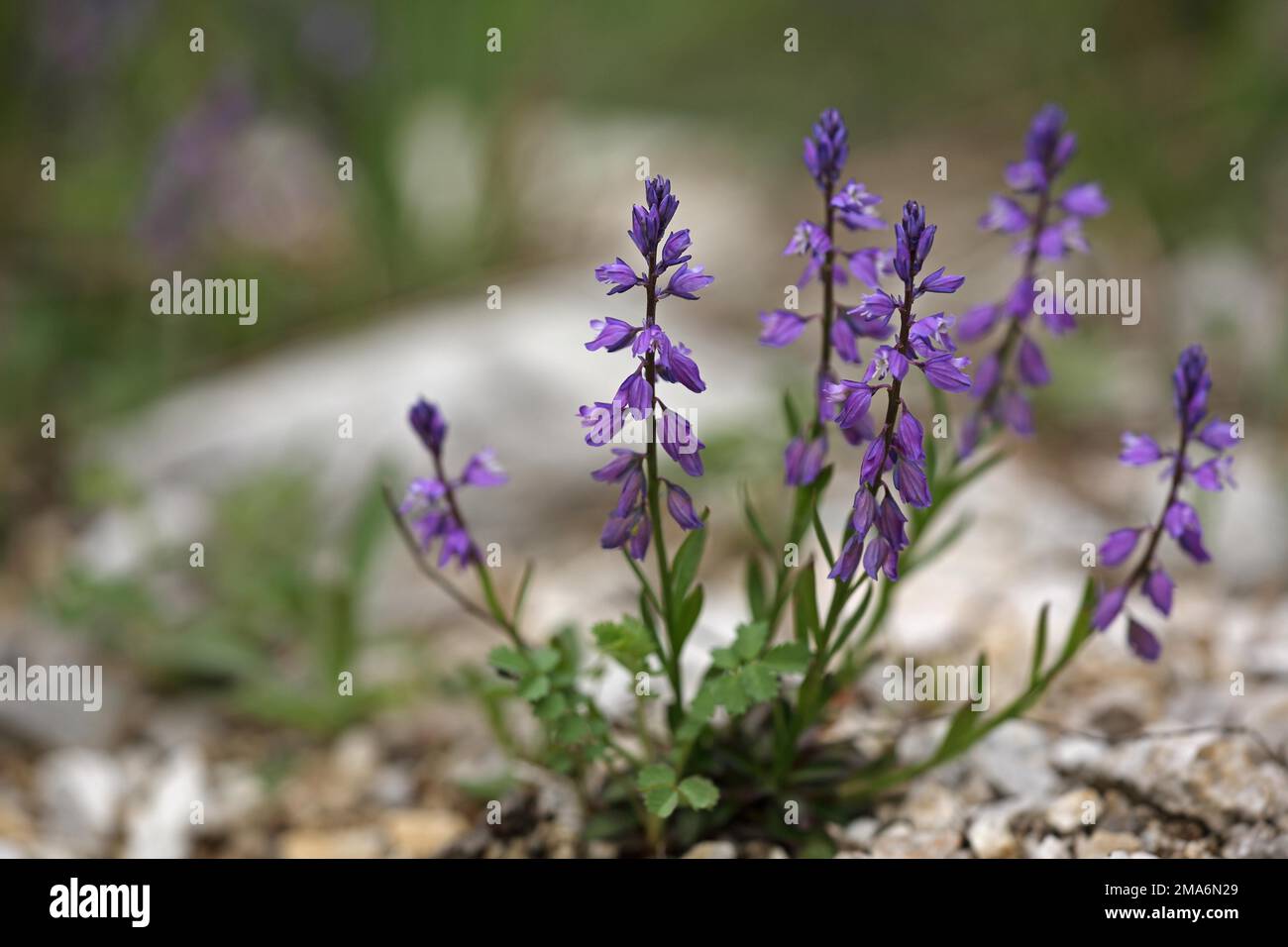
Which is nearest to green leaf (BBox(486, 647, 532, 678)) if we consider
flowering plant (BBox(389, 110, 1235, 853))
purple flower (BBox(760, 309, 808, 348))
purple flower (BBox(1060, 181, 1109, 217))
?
flowering plant (BBox(389, 110, 1235, 853))

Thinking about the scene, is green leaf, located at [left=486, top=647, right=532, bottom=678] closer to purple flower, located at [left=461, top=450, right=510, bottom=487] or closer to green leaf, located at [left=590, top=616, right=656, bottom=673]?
green leaf, located at [left=590, top=616, right=656, bottom=673]

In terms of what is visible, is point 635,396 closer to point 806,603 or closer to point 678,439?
point 678,439

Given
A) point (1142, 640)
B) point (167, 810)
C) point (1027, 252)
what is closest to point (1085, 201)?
point (1027, 252)

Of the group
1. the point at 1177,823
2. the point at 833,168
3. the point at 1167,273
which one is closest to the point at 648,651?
the point at 833,168

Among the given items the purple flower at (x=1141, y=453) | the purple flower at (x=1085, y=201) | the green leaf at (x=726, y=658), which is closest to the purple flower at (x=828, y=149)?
the purple flower at (x=1085, y=201)

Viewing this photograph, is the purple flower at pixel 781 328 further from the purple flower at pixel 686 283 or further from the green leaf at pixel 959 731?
the green leaf at pixel 959 731

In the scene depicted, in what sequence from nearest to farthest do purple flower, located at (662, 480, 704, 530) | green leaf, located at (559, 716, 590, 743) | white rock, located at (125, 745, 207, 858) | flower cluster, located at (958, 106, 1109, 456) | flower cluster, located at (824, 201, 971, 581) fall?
flower cluster, located at (824, 201, 971, 581), purple flower, located at (662, 480, 704, 530), green leaf, located at (559, 716, 590, 743), flower cluster, located at (958, 106, 1109, 456), white rock, located at (125, 745, 207, 858)
